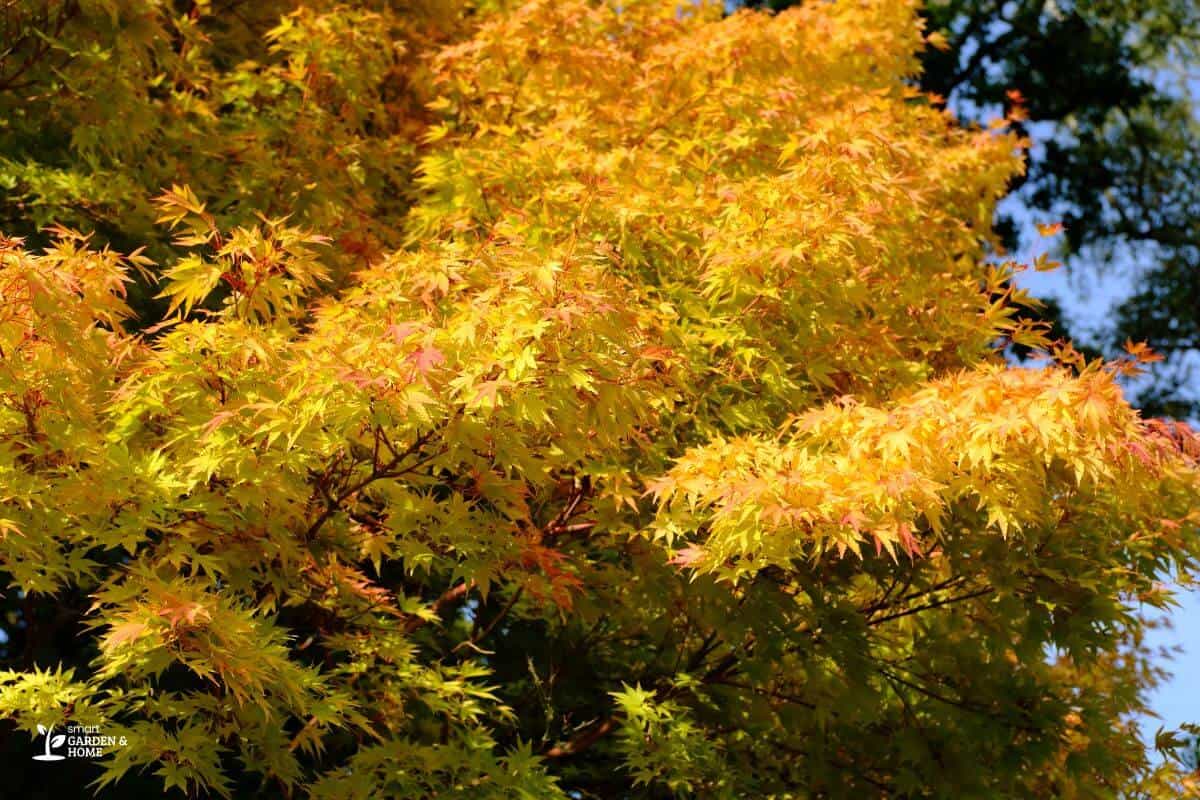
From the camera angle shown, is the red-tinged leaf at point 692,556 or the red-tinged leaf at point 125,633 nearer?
the red-tinged leaf at point 125,633

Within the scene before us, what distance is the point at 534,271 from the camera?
4.02 meters

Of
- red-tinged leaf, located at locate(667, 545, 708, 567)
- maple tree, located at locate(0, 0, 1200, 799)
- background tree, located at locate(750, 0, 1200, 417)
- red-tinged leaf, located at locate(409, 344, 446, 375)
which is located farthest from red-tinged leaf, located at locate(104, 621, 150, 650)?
background tree, located at locate(750, 0, 1200, 417)

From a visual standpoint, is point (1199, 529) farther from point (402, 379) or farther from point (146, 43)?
point (146, 43)

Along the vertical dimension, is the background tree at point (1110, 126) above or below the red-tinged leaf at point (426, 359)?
above

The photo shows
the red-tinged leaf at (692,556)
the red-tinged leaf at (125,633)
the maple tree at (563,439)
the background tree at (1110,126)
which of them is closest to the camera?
the red-tinged leaf at (125,633)

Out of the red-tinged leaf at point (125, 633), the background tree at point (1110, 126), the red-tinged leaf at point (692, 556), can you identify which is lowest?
the red-tinged leaf at point (125, 633)

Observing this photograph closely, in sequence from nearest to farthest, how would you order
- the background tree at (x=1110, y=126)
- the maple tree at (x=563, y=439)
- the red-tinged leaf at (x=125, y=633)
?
the red-tinged leaf at (x=125, y=633)
the maple tree at (x=563, y=439)
the background tree at (x=1110, y=126)

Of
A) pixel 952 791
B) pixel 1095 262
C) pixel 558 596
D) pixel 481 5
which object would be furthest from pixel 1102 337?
pixel 558 596

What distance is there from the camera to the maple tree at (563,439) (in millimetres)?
4098

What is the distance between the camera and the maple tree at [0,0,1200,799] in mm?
4098

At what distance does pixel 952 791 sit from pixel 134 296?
4.47 metres

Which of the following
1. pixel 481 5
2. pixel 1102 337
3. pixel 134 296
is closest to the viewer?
pixel 134 296

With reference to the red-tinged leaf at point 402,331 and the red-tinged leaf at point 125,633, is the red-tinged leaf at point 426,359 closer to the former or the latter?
the red-tinged leaf at point 402,331

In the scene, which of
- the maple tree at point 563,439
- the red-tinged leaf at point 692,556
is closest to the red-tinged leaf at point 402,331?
the maple tree at point 563,439
